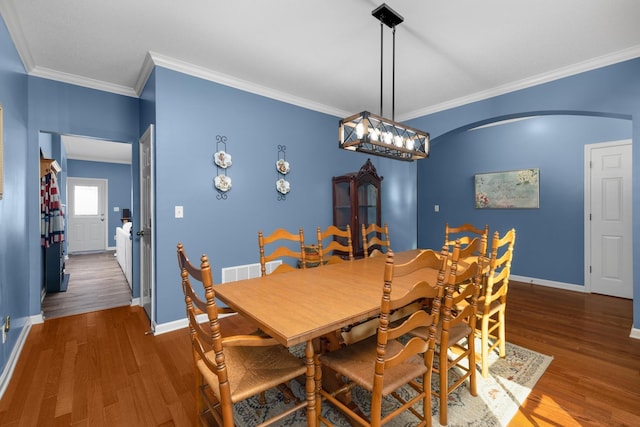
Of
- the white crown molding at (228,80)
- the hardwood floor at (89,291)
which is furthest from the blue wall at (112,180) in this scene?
the white crown molding at (228,80)

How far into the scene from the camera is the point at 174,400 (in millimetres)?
1801

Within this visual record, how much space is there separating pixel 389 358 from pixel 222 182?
2399 millimetres

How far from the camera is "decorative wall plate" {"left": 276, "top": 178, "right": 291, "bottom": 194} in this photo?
3.52 metres

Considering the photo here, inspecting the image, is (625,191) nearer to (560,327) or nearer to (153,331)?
(560,327)

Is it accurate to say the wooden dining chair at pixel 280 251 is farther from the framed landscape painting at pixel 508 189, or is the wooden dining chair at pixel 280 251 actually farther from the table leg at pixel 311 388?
the framed landscape painting at pixel 508 189

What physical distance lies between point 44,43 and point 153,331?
8.57 feet

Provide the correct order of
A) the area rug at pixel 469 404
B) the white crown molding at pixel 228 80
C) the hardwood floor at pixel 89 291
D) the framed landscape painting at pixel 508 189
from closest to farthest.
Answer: the area rug at pixel 469 404, the white crown molding at pixel 228 80, the hardwood floor at pixel 89 291, the framed landscape painting at pixel 508 189

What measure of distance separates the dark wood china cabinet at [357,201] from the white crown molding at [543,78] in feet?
3.96

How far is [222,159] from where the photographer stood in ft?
10.1

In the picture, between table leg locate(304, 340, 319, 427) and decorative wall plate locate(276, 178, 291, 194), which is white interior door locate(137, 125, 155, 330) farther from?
table leg locate(304, 340, 319, 427)

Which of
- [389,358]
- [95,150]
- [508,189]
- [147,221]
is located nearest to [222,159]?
[147,221]

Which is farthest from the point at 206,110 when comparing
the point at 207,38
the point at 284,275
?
the point at 284,275

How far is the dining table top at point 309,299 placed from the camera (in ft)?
3.92

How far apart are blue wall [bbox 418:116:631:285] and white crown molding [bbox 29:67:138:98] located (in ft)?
12.8
